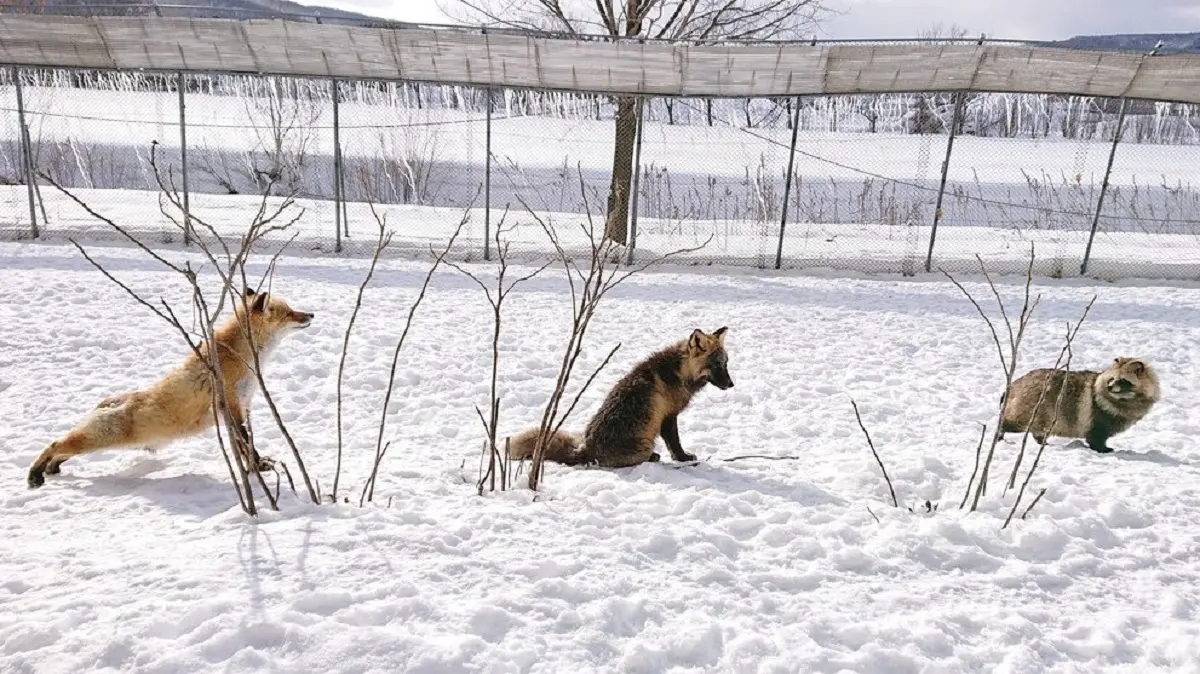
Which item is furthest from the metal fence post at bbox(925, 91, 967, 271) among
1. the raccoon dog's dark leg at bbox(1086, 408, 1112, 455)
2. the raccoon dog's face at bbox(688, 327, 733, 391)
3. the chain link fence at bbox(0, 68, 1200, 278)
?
the raccoon dog's face at bbox(688, 327, 733, 391)

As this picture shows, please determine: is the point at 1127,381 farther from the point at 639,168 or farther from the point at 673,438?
the point at 639,168

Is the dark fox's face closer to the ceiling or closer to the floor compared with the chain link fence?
closer to the floor

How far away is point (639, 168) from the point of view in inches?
482

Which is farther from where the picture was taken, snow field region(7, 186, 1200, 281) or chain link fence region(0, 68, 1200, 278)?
chain link fence region(0, 68, 1200, 278)

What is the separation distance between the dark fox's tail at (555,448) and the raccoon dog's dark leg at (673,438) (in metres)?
0.61

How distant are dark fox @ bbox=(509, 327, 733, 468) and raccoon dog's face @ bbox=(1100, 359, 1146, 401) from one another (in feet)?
9.76

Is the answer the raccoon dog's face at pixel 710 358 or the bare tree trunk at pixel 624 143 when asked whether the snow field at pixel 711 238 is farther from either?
the raccoon dog's face at pixel 710 358

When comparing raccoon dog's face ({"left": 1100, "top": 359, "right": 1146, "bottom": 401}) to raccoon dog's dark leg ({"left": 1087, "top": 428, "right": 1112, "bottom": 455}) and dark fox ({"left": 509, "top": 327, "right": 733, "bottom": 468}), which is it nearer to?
raccoon dog's dark leg ({"left": 1087, "top": 428, "right": 1112, "bottom": 455})

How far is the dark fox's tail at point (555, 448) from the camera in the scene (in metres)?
5.30

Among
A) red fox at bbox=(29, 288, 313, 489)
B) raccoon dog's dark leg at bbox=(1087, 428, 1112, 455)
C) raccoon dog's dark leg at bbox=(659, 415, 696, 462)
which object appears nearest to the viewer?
red fox at bbox=(29, 288, 313, 489)

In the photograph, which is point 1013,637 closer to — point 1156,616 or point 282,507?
point 1156,616

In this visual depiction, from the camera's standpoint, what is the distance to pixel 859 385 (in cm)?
759

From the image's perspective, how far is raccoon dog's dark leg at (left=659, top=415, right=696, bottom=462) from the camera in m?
5.49

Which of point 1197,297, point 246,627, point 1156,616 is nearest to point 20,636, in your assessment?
point 246,627
